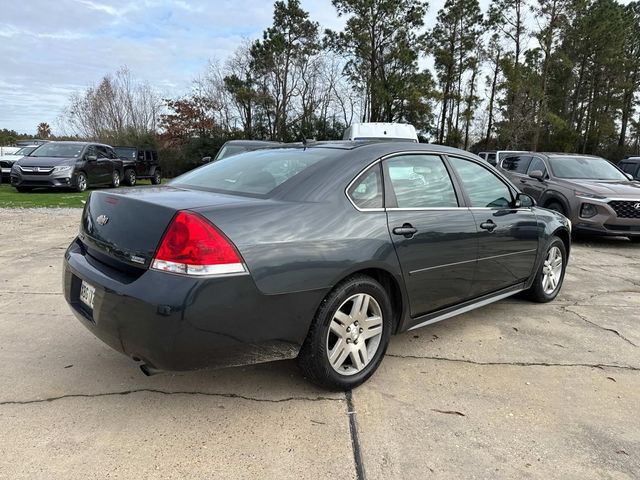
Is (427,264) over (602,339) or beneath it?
over

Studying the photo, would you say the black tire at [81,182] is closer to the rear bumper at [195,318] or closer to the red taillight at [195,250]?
the rear bumper at [195,318]

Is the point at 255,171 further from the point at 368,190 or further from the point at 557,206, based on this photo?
the point at 557,206

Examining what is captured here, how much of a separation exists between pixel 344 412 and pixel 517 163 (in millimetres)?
9346

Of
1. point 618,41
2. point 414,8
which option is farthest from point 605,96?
point 414,8

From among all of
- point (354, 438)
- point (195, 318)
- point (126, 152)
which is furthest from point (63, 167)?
point (354, 438)

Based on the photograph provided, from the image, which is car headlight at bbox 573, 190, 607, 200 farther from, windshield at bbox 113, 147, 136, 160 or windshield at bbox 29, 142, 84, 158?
windshield at bbox 113, 147, 136, 160

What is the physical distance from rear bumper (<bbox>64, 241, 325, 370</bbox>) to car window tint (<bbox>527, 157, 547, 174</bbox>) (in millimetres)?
8324

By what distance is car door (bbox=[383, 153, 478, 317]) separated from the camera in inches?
120

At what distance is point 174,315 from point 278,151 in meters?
1.72

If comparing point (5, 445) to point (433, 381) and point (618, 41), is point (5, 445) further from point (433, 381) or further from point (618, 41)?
point (618, 41)

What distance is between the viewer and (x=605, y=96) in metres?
35.2

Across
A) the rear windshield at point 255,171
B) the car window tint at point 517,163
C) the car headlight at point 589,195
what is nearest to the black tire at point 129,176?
the car window tint at point 517,163

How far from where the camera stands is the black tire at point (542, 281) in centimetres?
454

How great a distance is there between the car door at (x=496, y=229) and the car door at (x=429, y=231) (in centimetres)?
15
